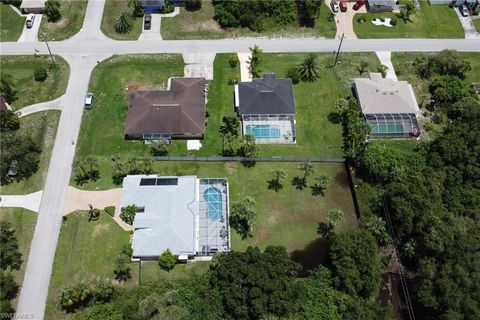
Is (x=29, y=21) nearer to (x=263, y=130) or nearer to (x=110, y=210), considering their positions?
(x=110, y=210)

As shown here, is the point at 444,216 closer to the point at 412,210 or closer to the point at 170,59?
the point at 412,210

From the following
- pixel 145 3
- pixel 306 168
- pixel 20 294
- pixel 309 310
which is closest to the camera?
pixel 309 310

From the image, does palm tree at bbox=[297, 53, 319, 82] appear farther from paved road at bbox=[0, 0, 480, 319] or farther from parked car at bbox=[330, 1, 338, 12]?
parked car at bbox=[330, 1, 338, 12]

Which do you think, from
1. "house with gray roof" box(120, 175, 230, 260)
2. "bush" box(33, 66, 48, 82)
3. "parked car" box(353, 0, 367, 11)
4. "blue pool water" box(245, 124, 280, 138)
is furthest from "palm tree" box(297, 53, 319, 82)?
"bush" box(33, 66, 48, 82)

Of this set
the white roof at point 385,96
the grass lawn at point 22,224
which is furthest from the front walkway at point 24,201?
the white roof at point 385,96

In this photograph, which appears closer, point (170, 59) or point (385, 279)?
point (385, 279)

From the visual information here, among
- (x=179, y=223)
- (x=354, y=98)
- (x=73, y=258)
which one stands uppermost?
(x=354, y=98)

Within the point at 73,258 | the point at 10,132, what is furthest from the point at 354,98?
the point at 10,132

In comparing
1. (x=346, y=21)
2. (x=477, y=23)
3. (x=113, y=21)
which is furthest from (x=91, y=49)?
(x=477, y=23)
